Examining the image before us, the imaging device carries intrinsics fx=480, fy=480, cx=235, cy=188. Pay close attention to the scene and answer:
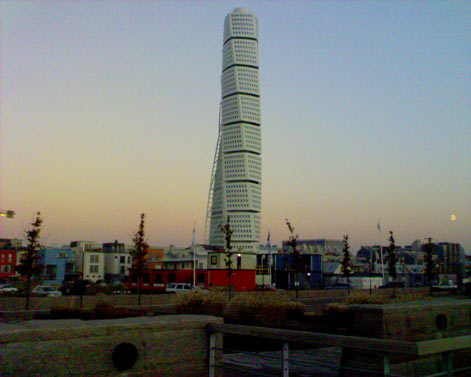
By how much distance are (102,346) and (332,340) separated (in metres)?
2.80

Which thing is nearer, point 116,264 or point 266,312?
point 266,312

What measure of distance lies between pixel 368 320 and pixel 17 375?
18.8ft

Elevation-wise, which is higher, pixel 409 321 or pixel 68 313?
pixel 409 321

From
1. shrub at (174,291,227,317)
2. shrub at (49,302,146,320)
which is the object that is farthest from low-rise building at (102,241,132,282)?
shrub at (174,291,227,317)

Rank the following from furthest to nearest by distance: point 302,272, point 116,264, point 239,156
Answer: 1. point 239,156
2. point 116,264
3. point 302,272

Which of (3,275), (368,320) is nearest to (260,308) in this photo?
(368,320)

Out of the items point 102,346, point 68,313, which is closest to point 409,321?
point 102,346

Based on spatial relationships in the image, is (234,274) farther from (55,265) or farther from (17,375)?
(17,375)

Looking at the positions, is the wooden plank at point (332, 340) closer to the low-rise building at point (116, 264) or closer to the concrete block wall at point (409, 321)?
the concrete block wall at point (409, 321)

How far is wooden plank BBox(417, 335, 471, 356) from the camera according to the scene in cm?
456

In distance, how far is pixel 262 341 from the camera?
18594 millimetres

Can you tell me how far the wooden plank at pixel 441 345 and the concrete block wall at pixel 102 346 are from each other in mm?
3129

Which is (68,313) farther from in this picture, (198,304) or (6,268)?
(6,268)

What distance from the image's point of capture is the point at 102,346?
593 centimetres
